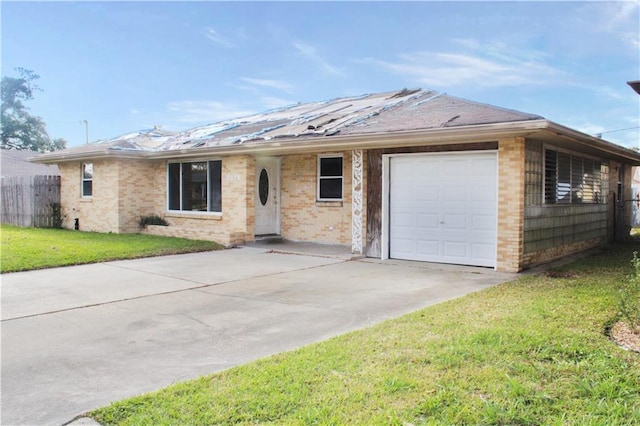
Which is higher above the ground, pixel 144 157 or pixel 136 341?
pixel 144 157

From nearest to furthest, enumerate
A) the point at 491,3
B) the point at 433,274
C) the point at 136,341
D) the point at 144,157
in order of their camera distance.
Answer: the point at 136,341
the point at 433,274
the point at 491,3
the point at 144,157

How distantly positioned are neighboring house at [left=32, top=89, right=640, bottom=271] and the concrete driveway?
1.15m

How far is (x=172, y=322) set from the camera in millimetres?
6453

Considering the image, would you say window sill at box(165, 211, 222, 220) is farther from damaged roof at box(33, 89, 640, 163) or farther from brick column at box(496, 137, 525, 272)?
brick column at box(496, 137, 525, 272)

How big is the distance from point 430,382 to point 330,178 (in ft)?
35.5

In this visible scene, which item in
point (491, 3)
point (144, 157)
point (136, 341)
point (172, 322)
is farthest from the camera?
point (144, 157)

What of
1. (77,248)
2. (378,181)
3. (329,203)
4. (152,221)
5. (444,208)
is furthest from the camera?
(152,221)

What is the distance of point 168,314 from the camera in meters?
6.86

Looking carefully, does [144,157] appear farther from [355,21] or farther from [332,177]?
[355,21]

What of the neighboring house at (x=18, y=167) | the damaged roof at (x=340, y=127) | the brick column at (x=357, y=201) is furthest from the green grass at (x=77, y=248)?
the neighboring house at (x=18, y=167)

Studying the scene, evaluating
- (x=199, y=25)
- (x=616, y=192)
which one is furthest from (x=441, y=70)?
(x=199, y=25)

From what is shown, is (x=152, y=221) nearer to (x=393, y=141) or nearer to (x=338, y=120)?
(x=338, y=120)

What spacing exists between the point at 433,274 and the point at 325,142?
4.05 meters

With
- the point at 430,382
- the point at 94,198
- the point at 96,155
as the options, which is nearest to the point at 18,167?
the point at 94,198
